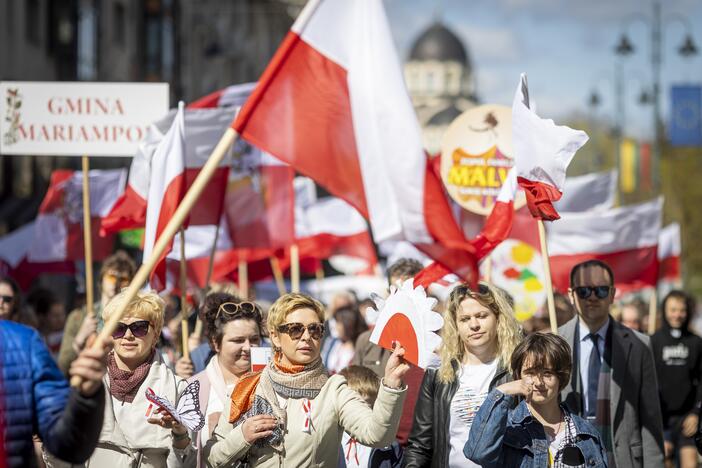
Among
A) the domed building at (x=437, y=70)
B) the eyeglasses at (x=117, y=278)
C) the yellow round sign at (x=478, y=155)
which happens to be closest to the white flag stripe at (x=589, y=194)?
the yellow round sign at (x=478, y=155)

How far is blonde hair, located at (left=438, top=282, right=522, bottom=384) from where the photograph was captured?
5789mm

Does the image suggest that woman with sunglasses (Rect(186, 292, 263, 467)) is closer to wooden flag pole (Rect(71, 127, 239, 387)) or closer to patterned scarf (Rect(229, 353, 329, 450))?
patterned scarf (Rect(229, 353, 329, 450))

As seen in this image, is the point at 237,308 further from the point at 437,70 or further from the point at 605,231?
the point at 437,70

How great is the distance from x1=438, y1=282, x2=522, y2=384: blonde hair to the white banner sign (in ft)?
13.3

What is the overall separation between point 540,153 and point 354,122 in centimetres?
145

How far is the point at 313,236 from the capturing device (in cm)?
1560

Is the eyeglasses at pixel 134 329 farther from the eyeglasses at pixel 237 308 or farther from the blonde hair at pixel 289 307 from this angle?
the eyeglasses at pixel 237 308

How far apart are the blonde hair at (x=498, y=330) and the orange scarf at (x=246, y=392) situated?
81cm

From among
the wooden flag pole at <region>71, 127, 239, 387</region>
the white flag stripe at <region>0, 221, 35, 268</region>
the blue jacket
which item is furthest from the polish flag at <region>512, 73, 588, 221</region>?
the white flag stripe at <region>0, 221, 35, 268</region>

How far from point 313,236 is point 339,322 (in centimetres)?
487

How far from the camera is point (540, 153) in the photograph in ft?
21.0

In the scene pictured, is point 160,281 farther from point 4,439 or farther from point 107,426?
point 4,439

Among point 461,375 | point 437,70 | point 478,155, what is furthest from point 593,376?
point 437,70

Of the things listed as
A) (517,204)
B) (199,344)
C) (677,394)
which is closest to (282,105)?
(199,344)
